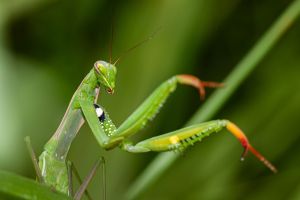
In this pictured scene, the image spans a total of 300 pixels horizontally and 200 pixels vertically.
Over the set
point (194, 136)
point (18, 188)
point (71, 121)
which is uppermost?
point (194, 136)

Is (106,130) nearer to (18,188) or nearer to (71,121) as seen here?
(71,121)

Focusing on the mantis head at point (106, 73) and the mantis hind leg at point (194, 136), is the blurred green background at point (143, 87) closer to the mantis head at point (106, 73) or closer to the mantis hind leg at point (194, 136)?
the mantis head at point (106, 73)

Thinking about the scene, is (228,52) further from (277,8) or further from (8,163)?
(8,163)

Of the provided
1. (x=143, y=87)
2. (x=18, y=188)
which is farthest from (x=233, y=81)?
(x=18, y=188)

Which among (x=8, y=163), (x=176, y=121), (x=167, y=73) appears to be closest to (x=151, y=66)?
(x=167, y=73)

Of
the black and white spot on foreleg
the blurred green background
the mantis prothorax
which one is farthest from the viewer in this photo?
the blurred green background

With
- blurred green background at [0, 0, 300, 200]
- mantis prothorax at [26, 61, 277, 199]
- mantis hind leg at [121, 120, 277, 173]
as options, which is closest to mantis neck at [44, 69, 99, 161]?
mantis prothorax at [26, 61, 277, 199]

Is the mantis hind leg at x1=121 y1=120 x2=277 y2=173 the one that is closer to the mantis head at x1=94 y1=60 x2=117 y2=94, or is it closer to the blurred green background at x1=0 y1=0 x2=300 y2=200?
the mantis head at x1=94 y1=60 x2=117 y2=94
